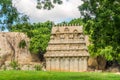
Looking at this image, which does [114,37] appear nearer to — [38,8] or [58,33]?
[38,8]

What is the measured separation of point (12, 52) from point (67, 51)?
11155mm

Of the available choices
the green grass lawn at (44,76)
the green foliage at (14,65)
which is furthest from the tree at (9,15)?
the green foliage at (14,65)

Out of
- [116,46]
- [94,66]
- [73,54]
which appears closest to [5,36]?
[73,54]

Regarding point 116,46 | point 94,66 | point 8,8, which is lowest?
point 94,66

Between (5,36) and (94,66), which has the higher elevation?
(5,36)

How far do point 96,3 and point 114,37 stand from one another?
3.49 metres

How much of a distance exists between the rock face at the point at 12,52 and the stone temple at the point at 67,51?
4.37 m

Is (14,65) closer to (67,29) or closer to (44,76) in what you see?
(67,29)

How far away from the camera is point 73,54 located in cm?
7512

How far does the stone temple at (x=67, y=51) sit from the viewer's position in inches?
2955

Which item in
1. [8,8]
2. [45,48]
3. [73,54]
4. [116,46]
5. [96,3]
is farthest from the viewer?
[45,48]

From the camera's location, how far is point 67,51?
75.8m

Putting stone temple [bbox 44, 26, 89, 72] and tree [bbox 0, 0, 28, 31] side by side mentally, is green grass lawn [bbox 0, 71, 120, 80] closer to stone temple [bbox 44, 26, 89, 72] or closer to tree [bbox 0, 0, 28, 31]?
tree [bbox 0, 0, 28, 31]

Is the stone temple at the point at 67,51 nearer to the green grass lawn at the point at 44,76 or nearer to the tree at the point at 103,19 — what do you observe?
the green grass lawn at the point at 44,76
